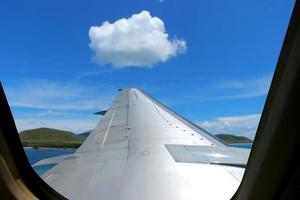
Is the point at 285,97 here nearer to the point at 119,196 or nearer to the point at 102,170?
the point at 119,196

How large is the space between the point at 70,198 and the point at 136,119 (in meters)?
3.13

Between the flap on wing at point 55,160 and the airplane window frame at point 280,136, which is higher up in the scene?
the airplane window frame at point 280,136

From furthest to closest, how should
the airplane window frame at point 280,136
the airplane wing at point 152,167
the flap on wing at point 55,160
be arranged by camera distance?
the flap on wing at point 55,160 < the airplane wing at point 152,167 < the airplane window frame at point 280,136

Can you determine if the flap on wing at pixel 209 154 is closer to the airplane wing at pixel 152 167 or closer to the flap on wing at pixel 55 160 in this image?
the airplane wing at pixel 152 167

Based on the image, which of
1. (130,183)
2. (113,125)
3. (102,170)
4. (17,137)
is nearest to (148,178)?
(130,183)

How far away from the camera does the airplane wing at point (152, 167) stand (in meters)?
1.96

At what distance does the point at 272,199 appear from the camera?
1.24 metres

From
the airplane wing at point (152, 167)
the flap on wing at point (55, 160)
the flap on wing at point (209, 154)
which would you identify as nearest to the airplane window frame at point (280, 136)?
the airplane wing at point (152, 167)

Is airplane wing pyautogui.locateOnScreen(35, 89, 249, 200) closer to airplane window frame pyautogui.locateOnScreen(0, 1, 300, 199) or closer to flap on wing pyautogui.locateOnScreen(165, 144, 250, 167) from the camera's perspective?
flap on wing pyautogui.locateOnScreen(165, 144, 250, 167)

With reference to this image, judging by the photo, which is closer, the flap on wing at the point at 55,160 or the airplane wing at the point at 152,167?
the airplane wing at the point at 152,167

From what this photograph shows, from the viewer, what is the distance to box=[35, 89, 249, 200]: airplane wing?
6.42 ft

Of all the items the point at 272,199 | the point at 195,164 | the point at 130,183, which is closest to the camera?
the point at 272,199

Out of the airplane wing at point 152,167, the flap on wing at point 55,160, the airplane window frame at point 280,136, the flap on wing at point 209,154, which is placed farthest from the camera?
the flap on wing at point 55,160

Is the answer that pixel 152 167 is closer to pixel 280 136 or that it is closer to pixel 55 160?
pixel 55 160
